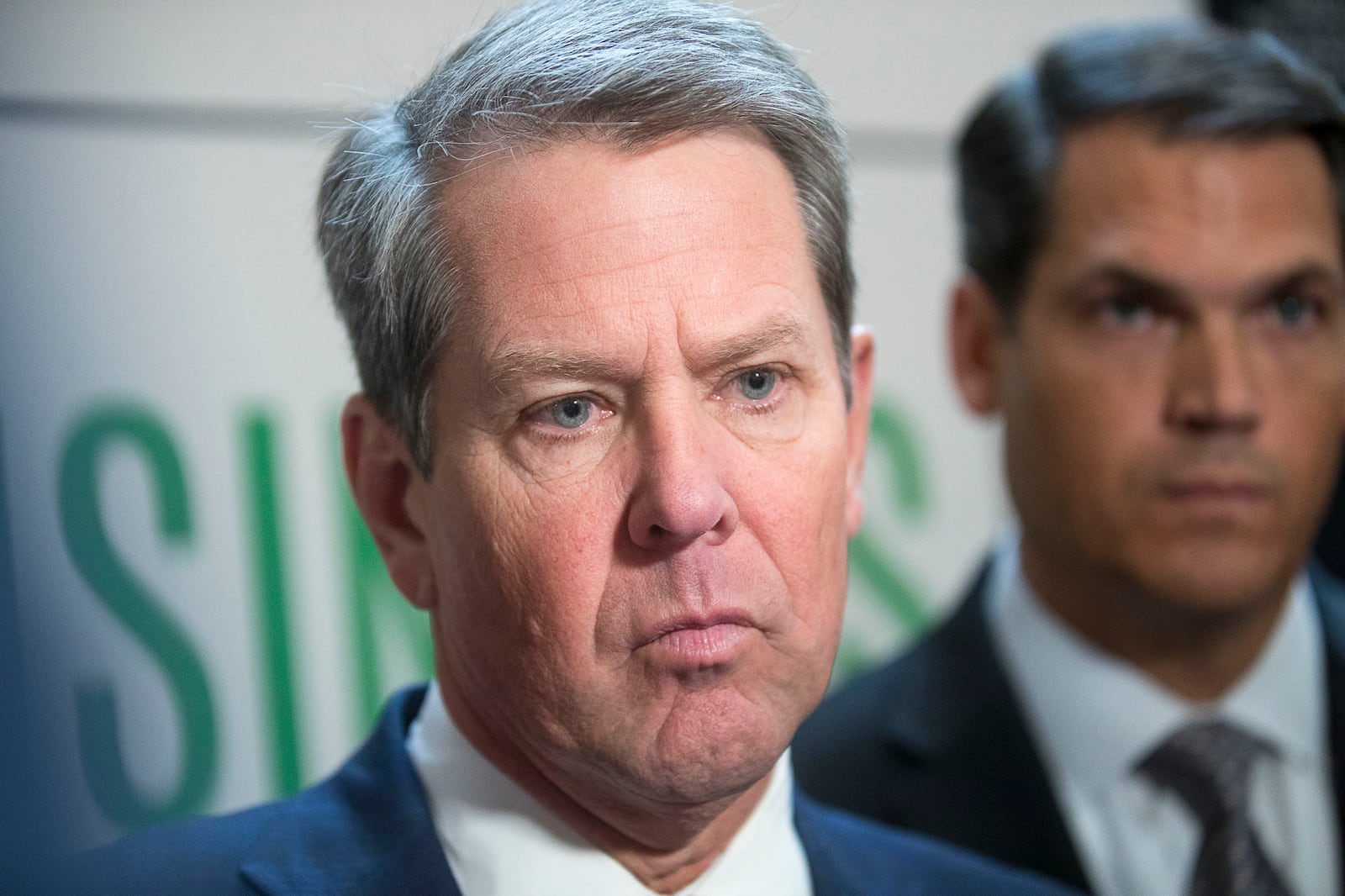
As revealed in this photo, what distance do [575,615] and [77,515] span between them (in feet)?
4.64

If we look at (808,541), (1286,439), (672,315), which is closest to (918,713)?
(1286,439)

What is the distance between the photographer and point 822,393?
1387mm

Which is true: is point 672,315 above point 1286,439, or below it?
above

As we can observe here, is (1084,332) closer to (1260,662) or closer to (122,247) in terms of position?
(1260,662)

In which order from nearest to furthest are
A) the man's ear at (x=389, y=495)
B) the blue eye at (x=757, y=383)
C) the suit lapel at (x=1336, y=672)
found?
the blue eye at (x=757, y=383)
the man's ear at (x=389, y=495)
the suit lapel at (x=1336, y=672)

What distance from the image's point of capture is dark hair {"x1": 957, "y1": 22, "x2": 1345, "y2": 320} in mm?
2072

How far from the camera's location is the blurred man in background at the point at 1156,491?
2033 millimetres

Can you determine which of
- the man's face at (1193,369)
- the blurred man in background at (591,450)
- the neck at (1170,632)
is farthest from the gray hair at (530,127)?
the neck at (1170,632)

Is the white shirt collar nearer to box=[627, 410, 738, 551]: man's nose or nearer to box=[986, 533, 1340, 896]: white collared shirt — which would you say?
box=[986, 533, 1340, 896]: white collared shirt

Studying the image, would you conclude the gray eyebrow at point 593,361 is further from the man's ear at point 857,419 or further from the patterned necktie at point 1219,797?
the patterned necktie at point 1219,797

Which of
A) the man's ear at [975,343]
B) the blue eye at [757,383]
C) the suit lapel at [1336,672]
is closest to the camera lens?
the blue eye at [757,383]

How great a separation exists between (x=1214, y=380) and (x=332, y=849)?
1302mm

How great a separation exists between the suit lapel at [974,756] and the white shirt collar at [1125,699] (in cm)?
5

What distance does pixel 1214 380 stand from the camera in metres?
2.00
